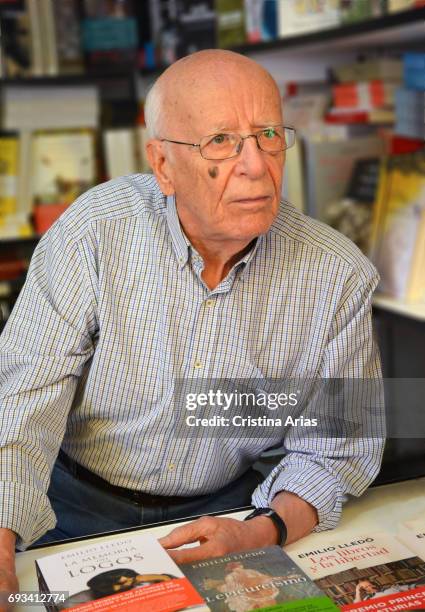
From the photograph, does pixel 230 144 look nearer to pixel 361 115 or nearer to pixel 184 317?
pixel 184 317

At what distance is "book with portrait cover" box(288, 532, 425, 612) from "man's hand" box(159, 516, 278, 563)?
0.05 meters

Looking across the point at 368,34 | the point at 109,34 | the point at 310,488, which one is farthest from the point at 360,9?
the point at 310,488

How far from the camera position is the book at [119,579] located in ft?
2.79

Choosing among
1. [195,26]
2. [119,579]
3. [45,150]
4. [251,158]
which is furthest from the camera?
[45,150]

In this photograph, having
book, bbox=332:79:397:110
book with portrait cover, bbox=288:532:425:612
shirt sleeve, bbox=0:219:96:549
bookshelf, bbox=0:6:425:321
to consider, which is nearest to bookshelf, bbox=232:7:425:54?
bookshelf, bbox=0:6:425:321

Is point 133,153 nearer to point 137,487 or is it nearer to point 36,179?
point 36,179

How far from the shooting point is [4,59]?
9.62 feet

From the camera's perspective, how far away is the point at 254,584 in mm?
903

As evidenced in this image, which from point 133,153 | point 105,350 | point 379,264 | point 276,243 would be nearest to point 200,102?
point 276,243

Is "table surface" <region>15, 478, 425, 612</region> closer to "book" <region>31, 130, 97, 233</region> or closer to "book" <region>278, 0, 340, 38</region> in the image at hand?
"book" <region>278, 0, 340, 38</region>

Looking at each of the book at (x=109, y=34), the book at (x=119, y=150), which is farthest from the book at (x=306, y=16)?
the book at (x=109, y=34)

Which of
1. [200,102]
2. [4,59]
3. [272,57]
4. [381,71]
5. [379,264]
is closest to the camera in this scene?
[200,102]

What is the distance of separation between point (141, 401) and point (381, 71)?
1.52 metres

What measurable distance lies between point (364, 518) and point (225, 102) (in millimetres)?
640
